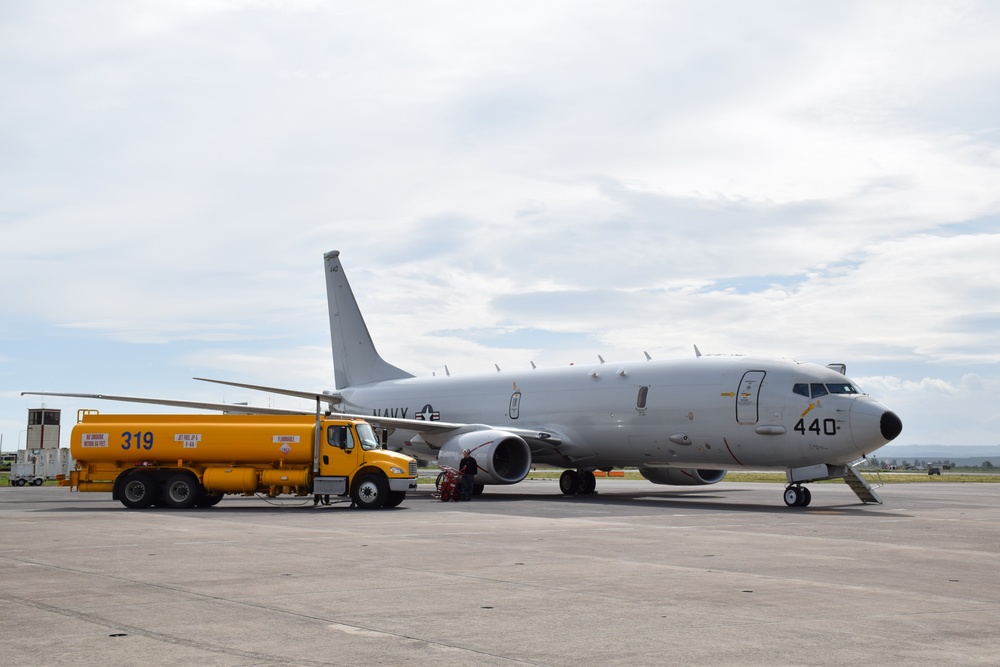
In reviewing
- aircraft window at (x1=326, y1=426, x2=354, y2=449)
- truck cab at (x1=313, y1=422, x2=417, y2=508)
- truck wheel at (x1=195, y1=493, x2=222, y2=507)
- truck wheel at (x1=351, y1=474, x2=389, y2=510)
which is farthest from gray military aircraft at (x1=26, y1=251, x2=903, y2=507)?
truck wheel at (x1=195, y1=493, x2=222, y2=507)

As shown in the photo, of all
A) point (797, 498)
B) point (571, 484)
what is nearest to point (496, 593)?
point (797, 498)

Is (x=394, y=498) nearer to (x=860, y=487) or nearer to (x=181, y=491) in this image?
(x=181, y=491)

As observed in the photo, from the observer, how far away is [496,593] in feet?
32.7

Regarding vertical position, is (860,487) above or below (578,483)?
above

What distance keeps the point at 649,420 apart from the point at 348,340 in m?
17.8

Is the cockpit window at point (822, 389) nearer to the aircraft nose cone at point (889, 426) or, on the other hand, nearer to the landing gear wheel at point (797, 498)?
the aircraft nose cone at point (889, 426)

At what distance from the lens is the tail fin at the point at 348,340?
140 feet

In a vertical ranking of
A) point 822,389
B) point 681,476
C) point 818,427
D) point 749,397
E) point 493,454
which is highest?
point 822,389

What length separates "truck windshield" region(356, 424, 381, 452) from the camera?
24.9 metres

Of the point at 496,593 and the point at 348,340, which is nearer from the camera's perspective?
the point at 496,593

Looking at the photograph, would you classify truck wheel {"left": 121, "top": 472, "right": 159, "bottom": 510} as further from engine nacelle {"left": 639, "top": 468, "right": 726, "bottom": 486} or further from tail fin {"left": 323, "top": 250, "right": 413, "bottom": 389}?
tail fin {"left": 323, "top": 250, "right": 413, "bottom": 389}

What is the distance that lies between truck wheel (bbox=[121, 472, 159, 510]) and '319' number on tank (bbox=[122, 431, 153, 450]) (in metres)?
0.73

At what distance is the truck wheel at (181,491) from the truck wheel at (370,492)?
12.5 feet

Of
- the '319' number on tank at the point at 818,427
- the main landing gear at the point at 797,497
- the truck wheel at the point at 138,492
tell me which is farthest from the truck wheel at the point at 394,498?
the '319' number on tank at the point at 818,427
